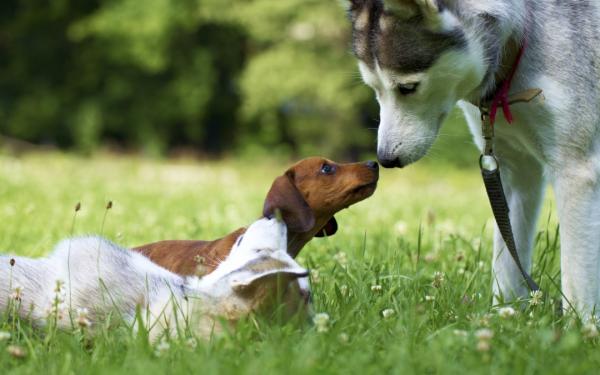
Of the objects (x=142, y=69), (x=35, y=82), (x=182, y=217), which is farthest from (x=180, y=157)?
(x=182, y=217)

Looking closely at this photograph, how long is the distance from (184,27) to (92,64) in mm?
3356

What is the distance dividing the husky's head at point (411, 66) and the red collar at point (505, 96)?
10 centimetres

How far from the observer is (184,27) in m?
24.9

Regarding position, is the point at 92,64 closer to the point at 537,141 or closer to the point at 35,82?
the point at 35,82

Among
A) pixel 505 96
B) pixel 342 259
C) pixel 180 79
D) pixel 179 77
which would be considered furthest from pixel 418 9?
pixel 179 77

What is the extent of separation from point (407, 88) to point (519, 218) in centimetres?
106

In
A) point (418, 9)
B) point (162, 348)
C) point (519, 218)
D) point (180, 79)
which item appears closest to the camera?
point (162, 348)

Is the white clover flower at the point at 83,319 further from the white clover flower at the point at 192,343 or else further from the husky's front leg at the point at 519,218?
the husky's front leg at the point at 519,218

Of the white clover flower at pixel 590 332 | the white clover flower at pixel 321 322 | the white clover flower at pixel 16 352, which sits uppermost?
the white clover flower at pixel 16 352

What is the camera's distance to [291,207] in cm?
390

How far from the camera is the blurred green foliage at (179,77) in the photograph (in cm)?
2203

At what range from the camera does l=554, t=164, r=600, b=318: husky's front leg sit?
3.71 metres

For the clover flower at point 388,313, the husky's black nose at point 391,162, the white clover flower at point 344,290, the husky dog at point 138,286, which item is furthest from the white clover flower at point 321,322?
the husky's black nose at point 391,162

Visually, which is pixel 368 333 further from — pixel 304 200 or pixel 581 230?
pixel 581 230
